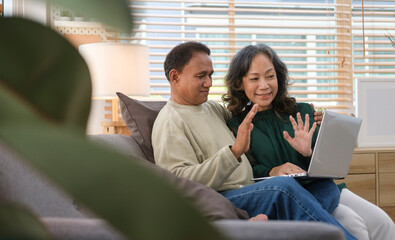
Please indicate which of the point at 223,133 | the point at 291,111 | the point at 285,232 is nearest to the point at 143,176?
the point at 285,232

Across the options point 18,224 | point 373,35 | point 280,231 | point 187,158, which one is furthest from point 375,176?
point 18,224

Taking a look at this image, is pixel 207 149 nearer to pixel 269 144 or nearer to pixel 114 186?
pixel 269 144

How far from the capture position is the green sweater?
7.92 ft

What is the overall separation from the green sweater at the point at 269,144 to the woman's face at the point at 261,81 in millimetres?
72

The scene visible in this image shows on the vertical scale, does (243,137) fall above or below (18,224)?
below

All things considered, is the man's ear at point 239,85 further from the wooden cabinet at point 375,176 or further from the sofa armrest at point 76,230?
the sofa armrest at point 76,230

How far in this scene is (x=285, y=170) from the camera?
230cm

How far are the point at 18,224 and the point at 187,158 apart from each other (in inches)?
78.2

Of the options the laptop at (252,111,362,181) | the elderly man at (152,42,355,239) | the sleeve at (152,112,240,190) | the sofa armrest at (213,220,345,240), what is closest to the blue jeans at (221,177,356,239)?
the elderly man at (152,42,355,239)

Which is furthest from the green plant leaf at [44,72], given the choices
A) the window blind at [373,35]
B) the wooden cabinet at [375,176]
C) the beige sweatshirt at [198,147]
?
the window blind at [373,35]

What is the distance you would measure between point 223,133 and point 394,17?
3024 millimetres

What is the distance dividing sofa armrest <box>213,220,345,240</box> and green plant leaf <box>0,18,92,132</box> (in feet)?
2.13

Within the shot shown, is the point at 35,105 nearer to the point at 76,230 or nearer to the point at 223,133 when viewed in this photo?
the point at 76,230

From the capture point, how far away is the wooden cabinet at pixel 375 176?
3580mm
